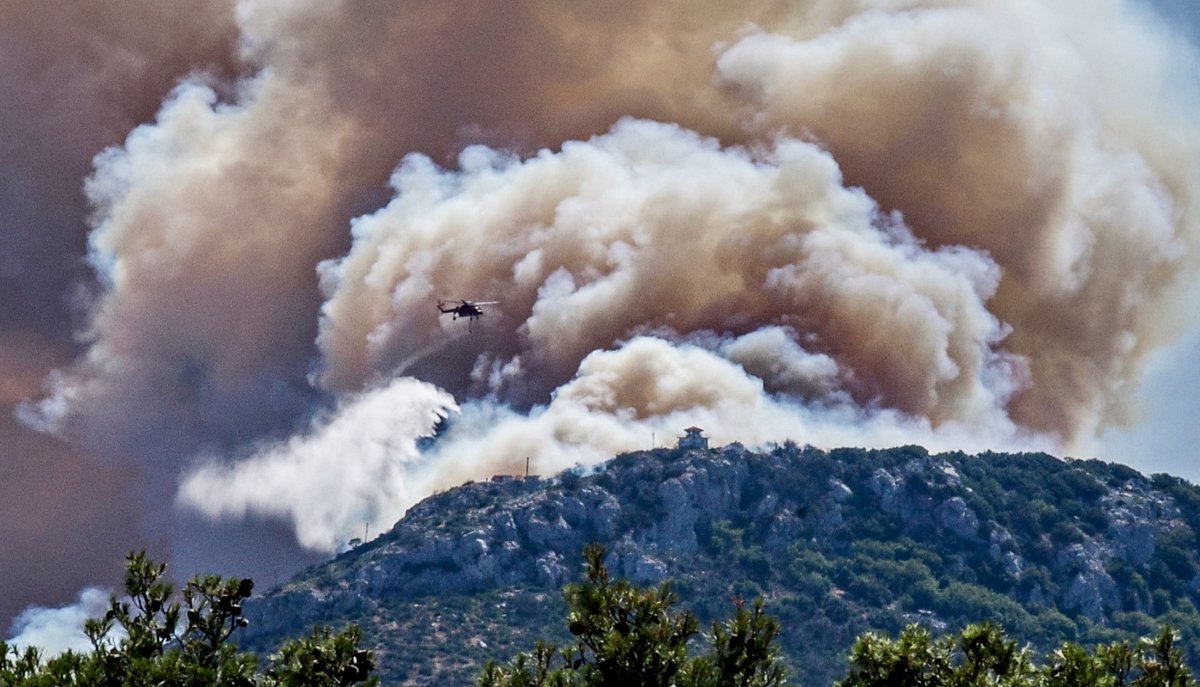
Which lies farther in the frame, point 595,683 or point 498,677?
point 498,677

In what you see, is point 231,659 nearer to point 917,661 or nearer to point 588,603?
point 588,603

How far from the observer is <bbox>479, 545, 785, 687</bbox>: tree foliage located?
95.1m

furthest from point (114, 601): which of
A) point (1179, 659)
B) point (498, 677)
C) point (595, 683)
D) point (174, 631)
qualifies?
point (1179, 659)

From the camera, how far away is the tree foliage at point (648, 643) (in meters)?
95.1

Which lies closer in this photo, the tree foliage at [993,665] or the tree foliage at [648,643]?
the tree foliage at [648,643]

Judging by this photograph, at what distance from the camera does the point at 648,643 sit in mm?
95688

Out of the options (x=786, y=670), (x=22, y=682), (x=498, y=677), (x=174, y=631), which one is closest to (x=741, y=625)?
(x=786, y=670)

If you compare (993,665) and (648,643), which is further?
(993,665)

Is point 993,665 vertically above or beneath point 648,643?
Answer: beneath

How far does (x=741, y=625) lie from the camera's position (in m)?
97.5

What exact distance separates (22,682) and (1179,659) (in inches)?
2465

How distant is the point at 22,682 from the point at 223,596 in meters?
12.1

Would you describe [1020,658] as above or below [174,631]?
below

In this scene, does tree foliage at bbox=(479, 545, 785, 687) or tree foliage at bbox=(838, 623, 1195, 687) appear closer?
tree foliage at bbox=(479, 545, 785, 687)
